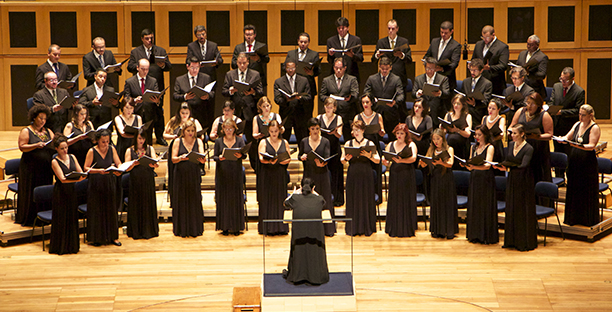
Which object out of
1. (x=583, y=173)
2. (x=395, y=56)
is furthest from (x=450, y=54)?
(x=583, y=173)

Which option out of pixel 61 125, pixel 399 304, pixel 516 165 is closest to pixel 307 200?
pixel 399 304

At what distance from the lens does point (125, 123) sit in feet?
22.6

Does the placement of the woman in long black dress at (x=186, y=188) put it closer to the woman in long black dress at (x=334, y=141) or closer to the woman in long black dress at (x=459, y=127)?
the woman in long black dress at (x=334, y=141)

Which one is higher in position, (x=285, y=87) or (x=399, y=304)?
(x=285, y=87)

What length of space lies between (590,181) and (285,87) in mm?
3113

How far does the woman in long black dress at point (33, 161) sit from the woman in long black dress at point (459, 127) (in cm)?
382

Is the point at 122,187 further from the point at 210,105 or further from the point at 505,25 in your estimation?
the point at 505,25

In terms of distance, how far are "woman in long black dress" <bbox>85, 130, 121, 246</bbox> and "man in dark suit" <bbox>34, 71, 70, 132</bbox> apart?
32.5 inches

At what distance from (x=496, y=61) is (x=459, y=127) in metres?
1.29

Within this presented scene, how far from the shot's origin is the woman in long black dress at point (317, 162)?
21.1 feet

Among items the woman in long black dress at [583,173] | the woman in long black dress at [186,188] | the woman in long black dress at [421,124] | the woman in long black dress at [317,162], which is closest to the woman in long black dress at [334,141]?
the woman in long black dress at [317,162]

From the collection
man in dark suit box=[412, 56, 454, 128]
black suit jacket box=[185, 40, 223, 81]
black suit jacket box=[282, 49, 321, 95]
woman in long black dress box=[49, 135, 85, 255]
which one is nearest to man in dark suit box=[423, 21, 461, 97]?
man in dark suit box=[412, 56, 454, 128]

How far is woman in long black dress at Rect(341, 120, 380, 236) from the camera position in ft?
21.2

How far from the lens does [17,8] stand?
30.6 ft
